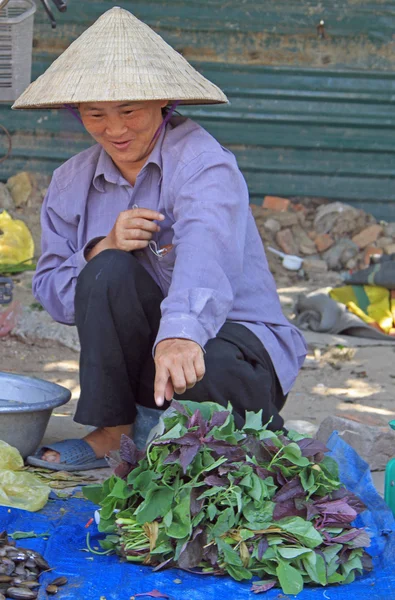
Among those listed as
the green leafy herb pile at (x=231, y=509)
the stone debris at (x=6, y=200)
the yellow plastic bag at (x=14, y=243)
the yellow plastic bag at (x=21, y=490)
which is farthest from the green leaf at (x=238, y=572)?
the stone debris at (x=6, y=200)

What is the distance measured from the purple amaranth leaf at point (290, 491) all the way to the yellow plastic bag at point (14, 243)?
4000 millimetres

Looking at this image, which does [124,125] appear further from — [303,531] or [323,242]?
[323,242]

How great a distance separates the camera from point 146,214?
2.68 meters

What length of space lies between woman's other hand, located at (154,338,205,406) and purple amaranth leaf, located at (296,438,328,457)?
1.05 ft

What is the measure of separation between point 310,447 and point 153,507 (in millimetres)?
418

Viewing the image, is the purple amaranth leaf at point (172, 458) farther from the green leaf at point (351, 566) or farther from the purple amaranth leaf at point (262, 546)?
the green leaf at point (351, 566)

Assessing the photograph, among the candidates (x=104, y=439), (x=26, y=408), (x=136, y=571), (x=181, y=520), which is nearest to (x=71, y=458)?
(x=104, y=439)

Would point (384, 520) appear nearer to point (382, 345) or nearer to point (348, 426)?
point (348, 426)

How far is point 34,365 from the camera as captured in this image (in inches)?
190

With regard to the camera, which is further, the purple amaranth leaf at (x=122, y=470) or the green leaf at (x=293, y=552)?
the purple amaranth leaf at (x=122, y=470)

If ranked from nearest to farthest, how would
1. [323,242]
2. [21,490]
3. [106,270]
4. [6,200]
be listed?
[21,490]
[106,270]
[6,200]
[323,242]

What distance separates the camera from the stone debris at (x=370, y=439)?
10.4ft

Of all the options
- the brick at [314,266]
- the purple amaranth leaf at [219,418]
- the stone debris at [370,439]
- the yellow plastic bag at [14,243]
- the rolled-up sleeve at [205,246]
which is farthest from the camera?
the brick at [314,266]

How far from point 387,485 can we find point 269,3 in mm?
5108
